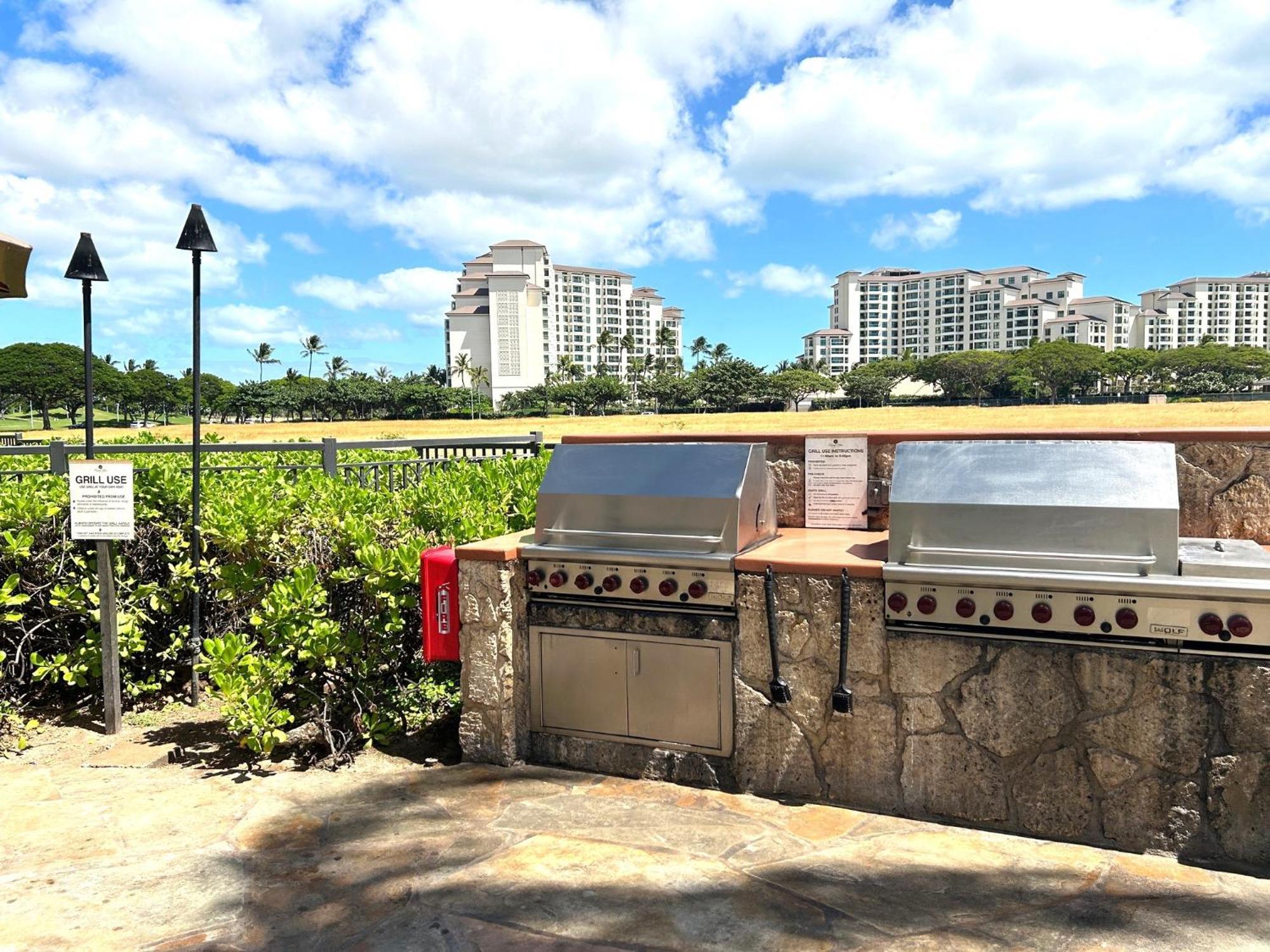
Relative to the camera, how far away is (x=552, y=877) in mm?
2887

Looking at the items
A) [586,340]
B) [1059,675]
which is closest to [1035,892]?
[1059,675]

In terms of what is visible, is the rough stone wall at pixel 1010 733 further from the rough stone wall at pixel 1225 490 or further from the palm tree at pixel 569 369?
the palm tree at pixel 569 369

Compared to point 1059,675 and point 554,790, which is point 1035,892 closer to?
point 1059,675

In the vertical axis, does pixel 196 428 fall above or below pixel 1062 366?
below

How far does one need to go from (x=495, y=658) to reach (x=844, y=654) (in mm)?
1546

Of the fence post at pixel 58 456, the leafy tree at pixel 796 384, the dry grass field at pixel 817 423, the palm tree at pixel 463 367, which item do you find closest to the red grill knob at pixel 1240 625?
the fence post at pixel 58 456

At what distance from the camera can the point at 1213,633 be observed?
2852 mm

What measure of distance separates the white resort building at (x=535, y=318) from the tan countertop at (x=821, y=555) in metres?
130

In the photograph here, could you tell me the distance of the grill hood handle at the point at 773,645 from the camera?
3.41 meters

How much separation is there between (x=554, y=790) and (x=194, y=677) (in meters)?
2.48

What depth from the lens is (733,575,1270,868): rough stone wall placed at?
9.57ft

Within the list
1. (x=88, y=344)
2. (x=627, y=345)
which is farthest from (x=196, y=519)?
(x=627, y=345)

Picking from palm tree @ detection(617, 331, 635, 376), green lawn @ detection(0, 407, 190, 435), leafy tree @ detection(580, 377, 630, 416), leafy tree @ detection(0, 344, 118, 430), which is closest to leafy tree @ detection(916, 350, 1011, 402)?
leafy tree @ detection(580, 377, 630, 416)

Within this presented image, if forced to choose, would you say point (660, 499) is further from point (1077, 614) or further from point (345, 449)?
point (345, 449)
